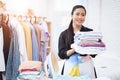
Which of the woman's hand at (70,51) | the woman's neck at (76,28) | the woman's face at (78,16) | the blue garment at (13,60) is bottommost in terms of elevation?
the blue garment at (13,60)

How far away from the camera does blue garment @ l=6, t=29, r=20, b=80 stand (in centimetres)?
247

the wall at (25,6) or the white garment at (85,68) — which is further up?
the wall at (25,6)

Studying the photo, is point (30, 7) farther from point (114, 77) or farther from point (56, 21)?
point (114, 77)

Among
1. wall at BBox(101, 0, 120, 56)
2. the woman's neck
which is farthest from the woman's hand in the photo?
wall at BBox(101, 0, 120, 56)

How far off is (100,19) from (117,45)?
20.9 inches

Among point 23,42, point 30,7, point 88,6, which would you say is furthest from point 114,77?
point 30,7

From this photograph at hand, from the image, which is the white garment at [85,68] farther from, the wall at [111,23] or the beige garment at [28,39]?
the wall at [111,23]

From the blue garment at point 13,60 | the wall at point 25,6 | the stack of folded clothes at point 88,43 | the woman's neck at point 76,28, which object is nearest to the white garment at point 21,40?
the blue garment at point 13,60

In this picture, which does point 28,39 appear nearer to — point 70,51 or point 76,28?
point 76,28

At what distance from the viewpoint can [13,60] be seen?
8.15 ft

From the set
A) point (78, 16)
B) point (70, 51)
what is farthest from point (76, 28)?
point (70, 51)

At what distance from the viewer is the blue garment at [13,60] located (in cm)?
247

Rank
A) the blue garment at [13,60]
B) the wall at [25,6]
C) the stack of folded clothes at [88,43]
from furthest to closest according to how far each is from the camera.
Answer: the wall at [25,6] → the blue garment at [13,60] → the stack of folded clothes at [88,43]

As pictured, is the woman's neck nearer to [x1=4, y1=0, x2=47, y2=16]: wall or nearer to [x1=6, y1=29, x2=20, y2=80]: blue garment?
[x1=6, y1=29, x2=20, y2=80]: blue garment
